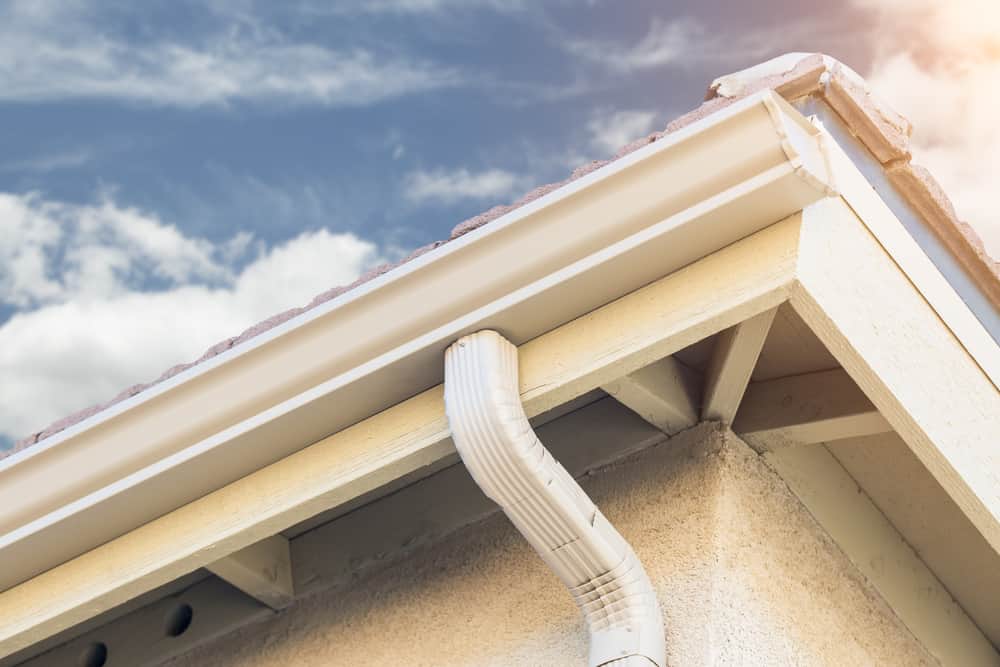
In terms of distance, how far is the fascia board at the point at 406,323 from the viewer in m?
2.17

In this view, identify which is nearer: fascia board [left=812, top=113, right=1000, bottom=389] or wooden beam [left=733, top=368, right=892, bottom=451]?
fascia board [left=812, top=113, right=1000, bottom=389]

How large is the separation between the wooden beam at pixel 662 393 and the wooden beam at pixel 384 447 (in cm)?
18

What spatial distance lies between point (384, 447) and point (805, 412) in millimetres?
805

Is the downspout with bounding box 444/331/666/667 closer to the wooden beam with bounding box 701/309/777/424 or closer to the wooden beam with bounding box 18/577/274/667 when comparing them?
the wooden beam with bounding box 701/309/777/424

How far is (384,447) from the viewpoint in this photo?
243cm

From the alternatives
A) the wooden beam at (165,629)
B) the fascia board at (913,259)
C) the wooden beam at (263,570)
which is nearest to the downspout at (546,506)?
the fascia board at (913,259)

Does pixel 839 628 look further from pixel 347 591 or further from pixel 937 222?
pixel 347 591

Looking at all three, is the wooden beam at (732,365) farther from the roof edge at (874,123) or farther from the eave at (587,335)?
the roof edge at (874,123)

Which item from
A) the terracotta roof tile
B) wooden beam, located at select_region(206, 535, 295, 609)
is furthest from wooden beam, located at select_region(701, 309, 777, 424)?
wooden beam, located at select_region(206, 535, 295, 609)

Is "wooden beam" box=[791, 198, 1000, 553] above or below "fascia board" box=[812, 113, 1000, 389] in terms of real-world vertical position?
below

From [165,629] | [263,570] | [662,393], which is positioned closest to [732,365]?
[662,393]

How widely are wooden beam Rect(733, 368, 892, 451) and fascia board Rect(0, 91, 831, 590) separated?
45 centimetres

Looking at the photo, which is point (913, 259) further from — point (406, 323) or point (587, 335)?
point (406, 323)

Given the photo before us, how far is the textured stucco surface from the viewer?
2387 millimetres
